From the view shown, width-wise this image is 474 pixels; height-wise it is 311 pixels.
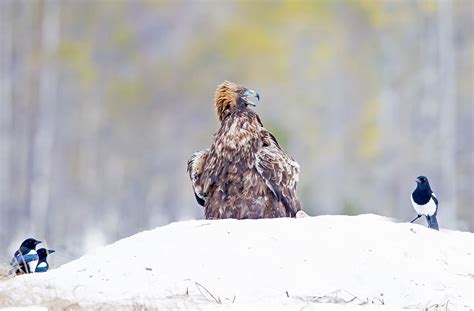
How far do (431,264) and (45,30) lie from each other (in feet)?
119

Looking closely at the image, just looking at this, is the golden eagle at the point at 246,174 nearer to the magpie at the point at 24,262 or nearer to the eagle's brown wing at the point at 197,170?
the eagle's brown wing at the point at 197,170

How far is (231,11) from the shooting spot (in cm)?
5247

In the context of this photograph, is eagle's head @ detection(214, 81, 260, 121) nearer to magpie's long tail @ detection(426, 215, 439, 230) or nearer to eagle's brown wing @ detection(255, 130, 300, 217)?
eagle's brown wing @ detection(255, 130, 300, 217)

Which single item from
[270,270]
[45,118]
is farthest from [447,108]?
[270,270]

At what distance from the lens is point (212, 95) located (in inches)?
1800

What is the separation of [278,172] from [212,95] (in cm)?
3442

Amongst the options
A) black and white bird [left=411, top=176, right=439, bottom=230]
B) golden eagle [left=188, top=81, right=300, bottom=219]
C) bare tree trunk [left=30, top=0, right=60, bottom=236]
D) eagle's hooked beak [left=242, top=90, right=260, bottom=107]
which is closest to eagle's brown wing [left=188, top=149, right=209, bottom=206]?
golden eagle [left=188, top=81, right=300, bottom=219]

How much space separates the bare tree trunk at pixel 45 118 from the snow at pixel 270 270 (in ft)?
86.3

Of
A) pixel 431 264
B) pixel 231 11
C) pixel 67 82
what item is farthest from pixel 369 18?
pixel 431 264

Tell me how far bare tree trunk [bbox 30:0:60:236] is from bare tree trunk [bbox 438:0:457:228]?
11.0m

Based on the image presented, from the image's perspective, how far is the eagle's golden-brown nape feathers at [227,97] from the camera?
38.7 ft

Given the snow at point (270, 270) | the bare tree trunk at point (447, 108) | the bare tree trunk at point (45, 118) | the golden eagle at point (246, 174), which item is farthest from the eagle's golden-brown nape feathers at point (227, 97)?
the bare tree trunk at point (447, 108)

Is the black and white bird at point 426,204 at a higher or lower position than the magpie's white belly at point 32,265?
higher

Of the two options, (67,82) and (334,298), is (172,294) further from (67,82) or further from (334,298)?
(67,82)
